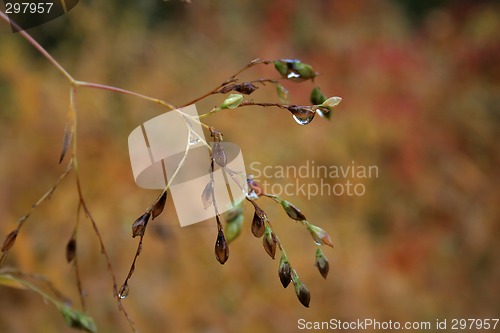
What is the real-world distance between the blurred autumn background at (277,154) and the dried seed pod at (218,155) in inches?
46.2

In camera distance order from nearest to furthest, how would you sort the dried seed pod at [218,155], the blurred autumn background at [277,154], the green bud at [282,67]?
the dried seed pod at [218,155] → the green bud at [282,67] → the blurred autumn background at [277,154]

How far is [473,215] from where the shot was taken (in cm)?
249

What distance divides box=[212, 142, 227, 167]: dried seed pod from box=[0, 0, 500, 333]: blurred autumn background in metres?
1.17

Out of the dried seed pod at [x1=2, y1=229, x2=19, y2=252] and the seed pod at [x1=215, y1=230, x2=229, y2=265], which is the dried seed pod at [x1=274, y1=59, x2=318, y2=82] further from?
the dried seed pod at [x1=2, y1=229, x2=19, y2=252]

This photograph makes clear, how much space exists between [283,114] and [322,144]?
29 centimetres

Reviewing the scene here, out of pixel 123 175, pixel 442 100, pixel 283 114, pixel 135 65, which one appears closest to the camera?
pixel 123 175

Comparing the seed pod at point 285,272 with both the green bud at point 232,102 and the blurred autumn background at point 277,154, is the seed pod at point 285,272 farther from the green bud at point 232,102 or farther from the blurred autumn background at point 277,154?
the blurred autumn background at point 277,154

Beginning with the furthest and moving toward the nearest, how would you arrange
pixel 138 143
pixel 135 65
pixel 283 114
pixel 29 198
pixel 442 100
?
1. pixel 442 100
2. pixel 283 114
3. pixel 135 65
4. pixel 29 198
5. pixel 138 143

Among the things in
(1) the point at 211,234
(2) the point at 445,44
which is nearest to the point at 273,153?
(1) the point at 211,234

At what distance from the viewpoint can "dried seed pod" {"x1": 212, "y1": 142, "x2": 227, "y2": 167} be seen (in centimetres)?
52

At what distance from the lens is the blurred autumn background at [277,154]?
176 cm

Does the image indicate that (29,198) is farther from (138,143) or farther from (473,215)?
(473,215)

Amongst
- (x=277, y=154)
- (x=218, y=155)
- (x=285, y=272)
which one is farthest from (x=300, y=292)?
(x=277, y=154)

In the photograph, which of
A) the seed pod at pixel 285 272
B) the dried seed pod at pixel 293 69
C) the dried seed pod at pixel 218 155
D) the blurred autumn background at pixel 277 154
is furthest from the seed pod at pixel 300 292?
the blurred autumn background at pixel 277 154
